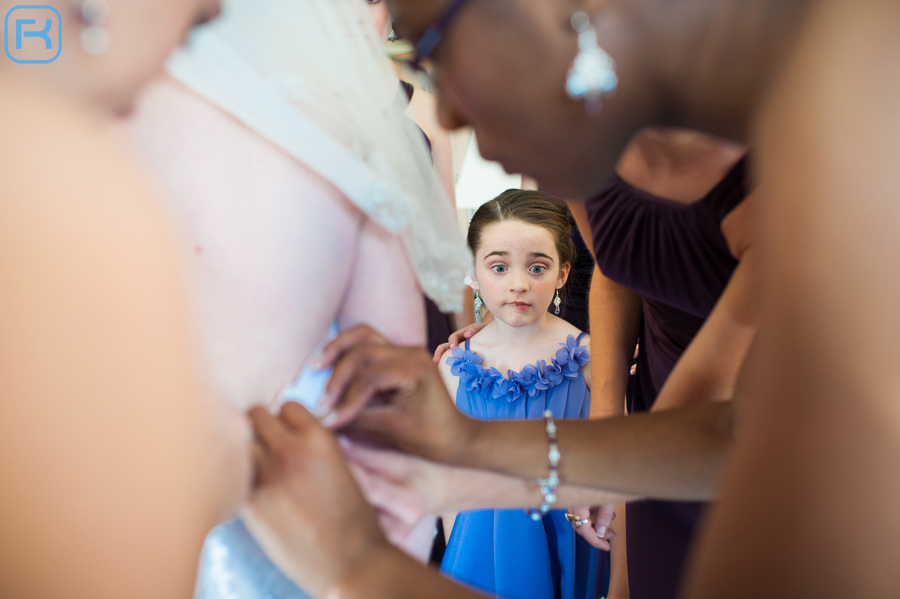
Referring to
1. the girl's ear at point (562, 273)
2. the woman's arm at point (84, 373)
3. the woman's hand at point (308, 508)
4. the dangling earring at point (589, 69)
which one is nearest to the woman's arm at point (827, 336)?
the dangling earring at point (589, 69)

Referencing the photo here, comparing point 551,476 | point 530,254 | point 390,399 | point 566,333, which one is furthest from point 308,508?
point 566,333

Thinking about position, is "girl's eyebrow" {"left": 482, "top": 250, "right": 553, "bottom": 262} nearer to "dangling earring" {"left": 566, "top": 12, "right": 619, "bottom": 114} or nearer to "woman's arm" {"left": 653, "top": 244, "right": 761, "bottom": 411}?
"woman's arm" {"left": 653, "top": 244, "right": 761, "bottom": 411}

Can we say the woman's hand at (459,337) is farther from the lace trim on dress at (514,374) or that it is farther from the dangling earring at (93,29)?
the dangling earring at (93,29)

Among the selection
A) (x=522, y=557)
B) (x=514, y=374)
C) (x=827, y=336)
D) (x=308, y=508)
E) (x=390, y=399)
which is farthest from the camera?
(x=522, y=557)

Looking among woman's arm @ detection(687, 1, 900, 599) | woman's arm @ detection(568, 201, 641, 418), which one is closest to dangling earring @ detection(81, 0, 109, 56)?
woman's arm @ detection(687, 1, 900, 599)

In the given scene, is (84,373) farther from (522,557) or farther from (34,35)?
(522,557)

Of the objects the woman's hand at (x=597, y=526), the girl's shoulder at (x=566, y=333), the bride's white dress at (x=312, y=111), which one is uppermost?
the bride's white dress at (x=312, y=111)

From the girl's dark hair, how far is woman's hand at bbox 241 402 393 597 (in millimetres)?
333

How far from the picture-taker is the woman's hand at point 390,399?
18.8 inches

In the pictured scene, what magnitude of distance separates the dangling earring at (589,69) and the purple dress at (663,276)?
0.73 ft

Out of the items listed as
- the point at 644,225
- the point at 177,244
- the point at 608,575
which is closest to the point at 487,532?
the point at 608,575

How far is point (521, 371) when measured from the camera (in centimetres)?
77

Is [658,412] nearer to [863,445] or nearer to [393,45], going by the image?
[863,445]

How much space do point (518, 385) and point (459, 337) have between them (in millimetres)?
127
